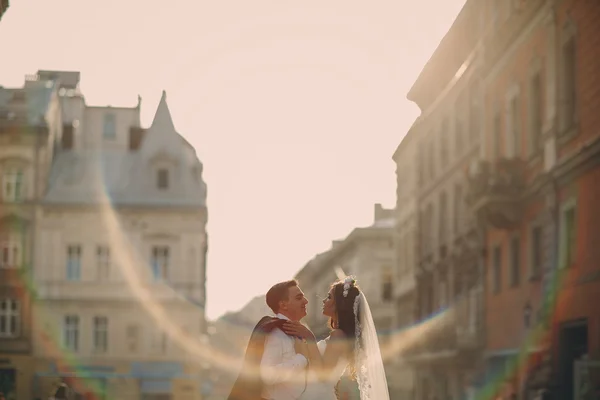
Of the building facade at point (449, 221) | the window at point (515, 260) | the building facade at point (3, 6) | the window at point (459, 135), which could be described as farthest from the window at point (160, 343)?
the building facade at point (3, 6)

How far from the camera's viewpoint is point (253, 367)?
7.94 m

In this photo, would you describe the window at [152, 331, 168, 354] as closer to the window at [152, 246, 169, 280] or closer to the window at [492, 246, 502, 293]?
the window at [152, 246, 169, 280]

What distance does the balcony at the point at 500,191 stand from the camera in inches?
1310

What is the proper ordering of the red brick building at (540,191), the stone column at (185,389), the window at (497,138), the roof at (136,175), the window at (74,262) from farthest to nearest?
the roof at (136,175) < the window at (74,262) < the stone column at (185,389) < the window at (497,138) < the red brick building at (540,191)

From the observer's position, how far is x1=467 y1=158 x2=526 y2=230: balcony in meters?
33.3

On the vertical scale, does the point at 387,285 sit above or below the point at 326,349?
above

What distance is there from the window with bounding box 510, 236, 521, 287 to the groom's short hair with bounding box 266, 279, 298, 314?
26.4 meters

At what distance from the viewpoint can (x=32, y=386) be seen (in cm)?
6034

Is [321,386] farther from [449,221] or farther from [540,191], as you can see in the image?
[449,221]

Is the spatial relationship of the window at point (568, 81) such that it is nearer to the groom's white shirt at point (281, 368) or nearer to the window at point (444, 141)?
the window at point (444, 141)

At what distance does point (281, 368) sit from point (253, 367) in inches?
7.4

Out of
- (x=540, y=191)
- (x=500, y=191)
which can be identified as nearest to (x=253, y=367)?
(x=540, y=191)

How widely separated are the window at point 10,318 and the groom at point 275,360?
179 ft

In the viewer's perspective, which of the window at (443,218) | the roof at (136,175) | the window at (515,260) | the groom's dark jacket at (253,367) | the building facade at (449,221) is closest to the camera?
the groom's dark jacket at (253,367)
